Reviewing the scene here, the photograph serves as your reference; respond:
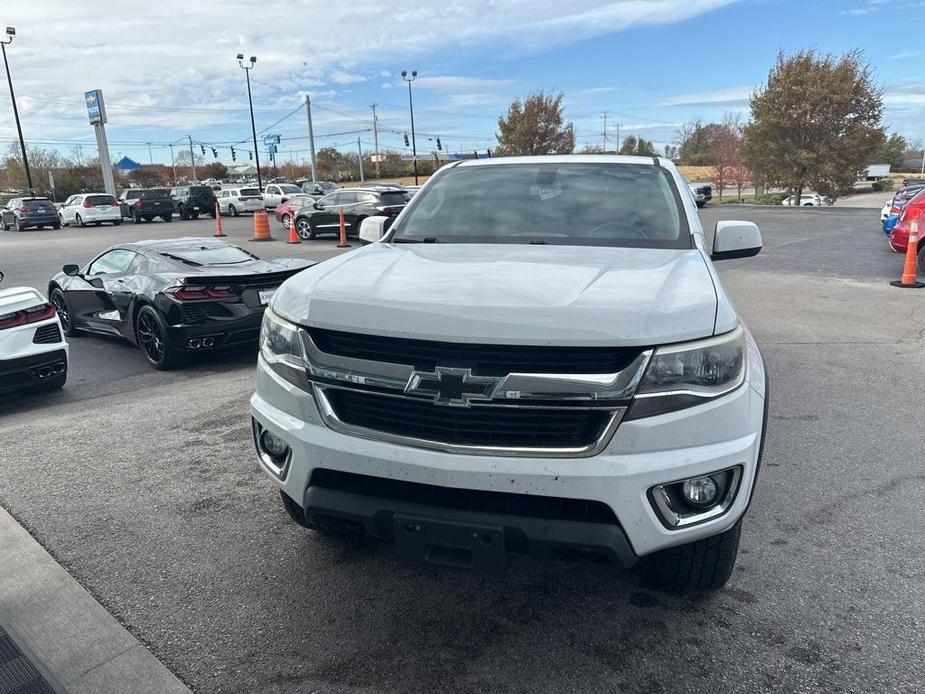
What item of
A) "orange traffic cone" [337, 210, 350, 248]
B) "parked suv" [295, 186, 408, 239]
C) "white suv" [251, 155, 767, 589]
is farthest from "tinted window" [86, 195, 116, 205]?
"white suv" [251, 155, 767, 589]

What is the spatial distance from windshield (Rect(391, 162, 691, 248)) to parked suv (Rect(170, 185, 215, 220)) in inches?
1329

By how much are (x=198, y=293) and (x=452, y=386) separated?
16.8 feet

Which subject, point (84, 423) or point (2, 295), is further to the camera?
point (2, 295)

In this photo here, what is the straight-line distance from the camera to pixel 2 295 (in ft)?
19.5

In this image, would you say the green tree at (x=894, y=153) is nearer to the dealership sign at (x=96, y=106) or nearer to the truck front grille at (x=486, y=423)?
the dealership sign at (x=96, y=106)

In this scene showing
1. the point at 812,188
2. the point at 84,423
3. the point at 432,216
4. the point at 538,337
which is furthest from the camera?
the point at 812,188

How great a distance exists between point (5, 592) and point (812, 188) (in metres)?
40.3

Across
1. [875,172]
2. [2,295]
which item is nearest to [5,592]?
[2,295]

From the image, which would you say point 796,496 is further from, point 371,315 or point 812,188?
point 812,188

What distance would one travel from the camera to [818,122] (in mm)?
35312

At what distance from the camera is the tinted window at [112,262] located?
308 inches

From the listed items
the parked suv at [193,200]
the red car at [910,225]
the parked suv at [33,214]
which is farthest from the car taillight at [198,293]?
the parked suv at [33,214]

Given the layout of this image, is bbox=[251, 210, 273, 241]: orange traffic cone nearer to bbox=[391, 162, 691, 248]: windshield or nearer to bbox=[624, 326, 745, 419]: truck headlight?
bbox=[391, 162, 691, 248]: windshield

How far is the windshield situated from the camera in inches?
142
